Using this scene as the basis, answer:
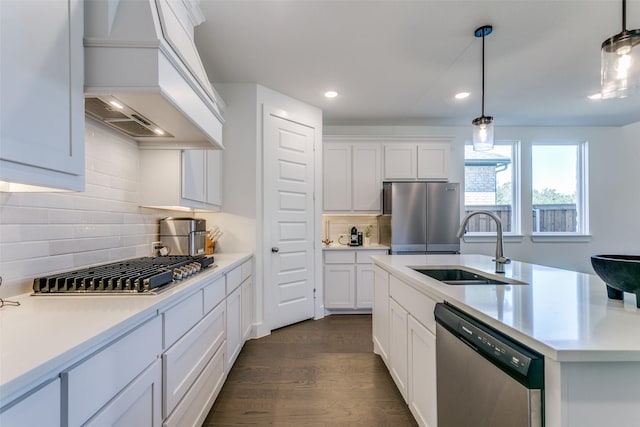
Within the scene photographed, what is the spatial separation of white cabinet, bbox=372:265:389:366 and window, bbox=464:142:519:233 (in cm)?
287

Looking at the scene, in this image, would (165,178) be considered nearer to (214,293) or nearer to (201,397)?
(214,293)

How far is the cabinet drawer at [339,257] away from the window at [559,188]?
308 centimetres

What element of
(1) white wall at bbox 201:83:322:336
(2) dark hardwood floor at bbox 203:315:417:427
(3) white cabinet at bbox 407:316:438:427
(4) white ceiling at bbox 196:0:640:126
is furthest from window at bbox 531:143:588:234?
(1) white wall at bbox 201:83:322:336

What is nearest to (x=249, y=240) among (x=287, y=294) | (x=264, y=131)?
(x=287, y=294)

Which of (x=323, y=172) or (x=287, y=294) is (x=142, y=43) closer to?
(x=287, y=294)

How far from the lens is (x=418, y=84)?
10.6 ft

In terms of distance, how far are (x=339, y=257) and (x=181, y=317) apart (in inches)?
106

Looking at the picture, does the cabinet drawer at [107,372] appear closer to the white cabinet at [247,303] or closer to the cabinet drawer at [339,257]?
the white cabinet at [247,303]

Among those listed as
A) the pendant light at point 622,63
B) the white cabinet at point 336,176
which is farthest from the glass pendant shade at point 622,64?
the white cabinet at point 336,176

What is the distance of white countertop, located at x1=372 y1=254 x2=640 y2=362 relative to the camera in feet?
2.34

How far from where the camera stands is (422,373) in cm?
155

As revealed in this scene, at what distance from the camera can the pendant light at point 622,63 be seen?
1324 millimetres

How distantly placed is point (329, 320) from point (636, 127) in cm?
558

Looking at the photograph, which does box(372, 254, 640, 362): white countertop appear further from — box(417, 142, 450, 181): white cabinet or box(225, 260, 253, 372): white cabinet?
box(417, 142, 450, 181): white cabinet
